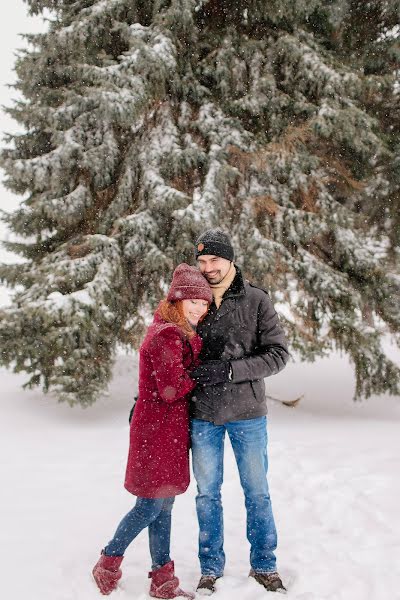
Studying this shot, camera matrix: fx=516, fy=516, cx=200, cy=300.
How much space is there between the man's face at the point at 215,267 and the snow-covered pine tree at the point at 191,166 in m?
3.95

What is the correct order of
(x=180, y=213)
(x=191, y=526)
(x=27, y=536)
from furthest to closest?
(x=180, y=213) < (x=191, y=526) < (x=27, y=536)

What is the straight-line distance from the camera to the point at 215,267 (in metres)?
3.21

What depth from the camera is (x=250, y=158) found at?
7891 mm

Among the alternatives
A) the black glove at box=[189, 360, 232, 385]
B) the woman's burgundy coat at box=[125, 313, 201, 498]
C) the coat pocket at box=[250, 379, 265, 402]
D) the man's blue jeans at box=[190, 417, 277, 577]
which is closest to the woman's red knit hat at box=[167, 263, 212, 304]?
the woman's burgundy coat at box=[125, 313, 201, 498]

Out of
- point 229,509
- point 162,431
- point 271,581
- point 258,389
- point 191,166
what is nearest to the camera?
point 162,431

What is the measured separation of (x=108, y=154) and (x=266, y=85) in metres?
2.64

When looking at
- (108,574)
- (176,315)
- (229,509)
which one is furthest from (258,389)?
(229,509)

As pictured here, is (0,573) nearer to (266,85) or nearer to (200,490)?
(200,490)

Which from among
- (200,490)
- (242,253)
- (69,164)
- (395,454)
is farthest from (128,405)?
(200,490)

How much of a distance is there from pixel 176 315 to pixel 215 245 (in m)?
0.53

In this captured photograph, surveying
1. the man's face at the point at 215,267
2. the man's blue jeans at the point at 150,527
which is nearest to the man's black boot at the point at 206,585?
the man's blue jeans at the point at 150,527

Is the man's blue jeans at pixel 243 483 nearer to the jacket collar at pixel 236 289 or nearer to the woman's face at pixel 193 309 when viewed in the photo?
the woman's face at pixel 193 309

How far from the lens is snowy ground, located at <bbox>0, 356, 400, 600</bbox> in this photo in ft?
10.3

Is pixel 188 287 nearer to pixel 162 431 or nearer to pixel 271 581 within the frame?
pixel 162 431
